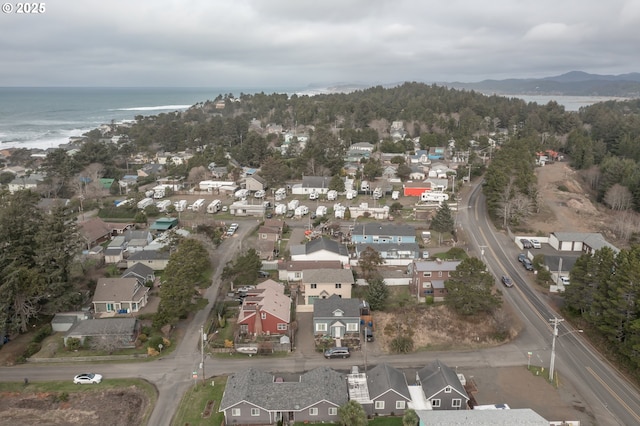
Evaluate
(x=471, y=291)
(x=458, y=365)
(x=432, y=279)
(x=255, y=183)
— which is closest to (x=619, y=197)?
(x=432, y=279)

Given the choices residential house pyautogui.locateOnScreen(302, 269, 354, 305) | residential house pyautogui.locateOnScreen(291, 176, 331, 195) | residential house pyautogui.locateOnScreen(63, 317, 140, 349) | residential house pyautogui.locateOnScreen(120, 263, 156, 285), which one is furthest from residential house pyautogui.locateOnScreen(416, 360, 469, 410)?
residential house pyautogui.locateOnScreen(291, 176, 331, 195)

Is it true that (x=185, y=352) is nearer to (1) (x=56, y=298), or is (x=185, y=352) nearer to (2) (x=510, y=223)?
(1) (x=56, y=298)

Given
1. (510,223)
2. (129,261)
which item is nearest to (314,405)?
(129,261)

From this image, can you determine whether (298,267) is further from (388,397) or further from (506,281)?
(506,281)

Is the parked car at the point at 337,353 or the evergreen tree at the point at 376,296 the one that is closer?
the parked car at the point at 337,353

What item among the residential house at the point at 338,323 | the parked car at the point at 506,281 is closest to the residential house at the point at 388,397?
the residential house at the point at 338,323

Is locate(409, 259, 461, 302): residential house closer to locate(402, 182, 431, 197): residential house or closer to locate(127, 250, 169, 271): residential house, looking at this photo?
locate(127, 250, 169, 271): residential house

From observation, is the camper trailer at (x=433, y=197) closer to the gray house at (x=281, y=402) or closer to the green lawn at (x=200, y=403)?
the gray house at (x=281, y=402)
